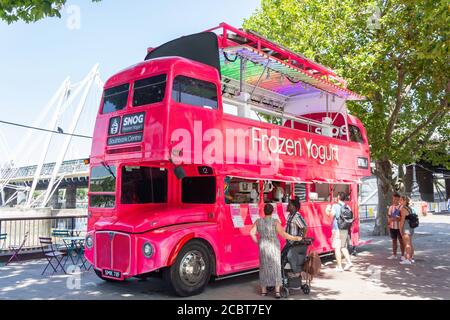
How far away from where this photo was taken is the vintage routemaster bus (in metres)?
7.25

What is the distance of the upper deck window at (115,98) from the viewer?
322 inches

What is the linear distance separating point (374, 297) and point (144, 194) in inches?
182

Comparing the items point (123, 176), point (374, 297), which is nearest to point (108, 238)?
point (123, 176)

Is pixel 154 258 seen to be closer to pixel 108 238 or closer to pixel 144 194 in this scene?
pixel 108 238

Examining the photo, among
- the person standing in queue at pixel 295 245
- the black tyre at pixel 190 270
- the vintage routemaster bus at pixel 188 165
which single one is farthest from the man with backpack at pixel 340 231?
the black tyre at pixel 190 270

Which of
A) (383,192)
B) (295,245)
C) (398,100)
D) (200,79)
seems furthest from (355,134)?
(200,79)

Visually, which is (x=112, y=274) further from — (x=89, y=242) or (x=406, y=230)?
(x=406, y=230)

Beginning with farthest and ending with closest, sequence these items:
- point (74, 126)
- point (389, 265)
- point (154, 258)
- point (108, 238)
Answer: point (74, 126) < point (389, 265) < point (108, 238) < point (154, 258)

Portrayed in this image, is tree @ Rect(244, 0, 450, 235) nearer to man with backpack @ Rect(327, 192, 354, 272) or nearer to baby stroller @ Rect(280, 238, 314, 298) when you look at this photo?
man with backpack @ Rect(327, 192, 354, 272)

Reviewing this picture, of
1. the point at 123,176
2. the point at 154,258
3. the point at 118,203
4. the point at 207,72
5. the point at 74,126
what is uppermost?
the point at 74,126

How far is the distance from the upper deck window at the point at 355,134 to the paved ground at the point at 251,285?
161 inches

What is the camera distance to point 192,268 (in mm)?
7438
